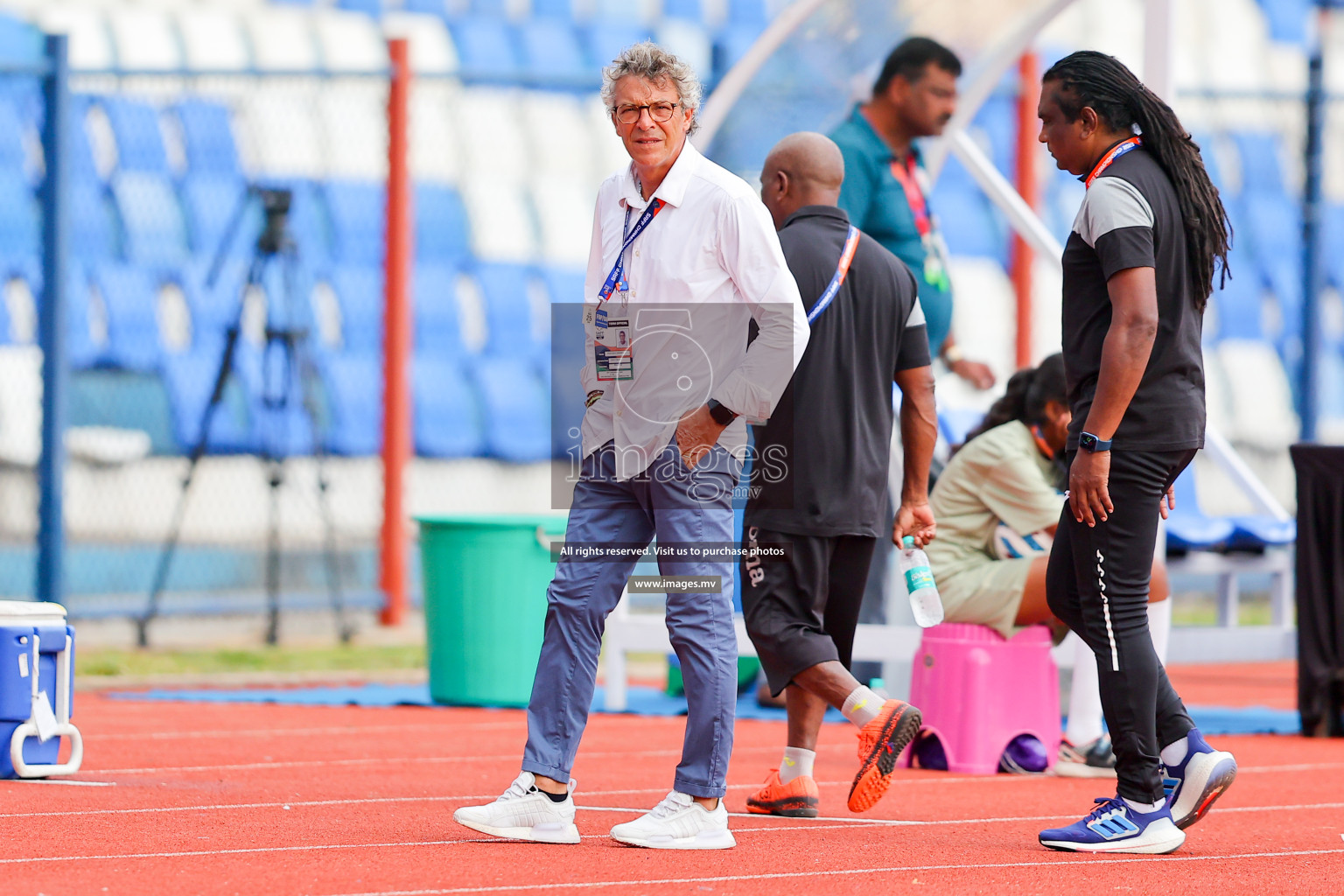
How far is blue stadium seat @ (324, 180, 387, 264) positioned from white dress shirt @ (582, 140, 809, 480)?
11.2 metres

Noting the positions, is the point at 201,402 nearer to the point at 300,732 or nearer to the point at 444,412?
the point at 444,412

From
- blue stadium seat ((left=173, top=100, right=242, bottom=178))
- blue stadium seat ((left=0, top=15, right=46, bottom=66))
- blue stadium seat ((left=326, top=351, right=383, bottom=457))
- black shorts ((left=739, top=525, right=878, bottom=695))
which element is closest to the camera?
black shorts ((left=739, top=525, right=878, bottom=695))

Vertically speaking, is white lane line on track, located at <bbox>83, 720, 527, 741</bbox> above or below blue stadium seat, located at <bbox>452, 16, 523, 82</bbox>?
below

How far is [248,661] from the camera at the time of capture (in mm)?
9180

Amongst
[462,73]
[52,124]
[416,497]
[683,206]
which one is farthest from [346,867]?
Answer: [416,497]

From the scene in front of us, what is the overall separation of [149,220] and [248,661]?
6020 millimetres

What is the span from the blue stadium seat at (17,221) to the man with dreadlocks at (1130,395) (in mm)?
10113

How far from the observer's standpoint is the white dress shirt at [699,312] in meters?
4.24

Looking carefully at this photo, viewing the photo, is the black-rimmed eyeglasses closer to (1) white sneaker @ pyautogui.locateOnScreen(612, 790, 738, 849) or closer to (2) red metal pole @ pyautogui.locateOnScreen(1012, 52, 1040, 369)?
(1) white sneaker @ pyautogui.locateOnScreen(612, 790, 738, 849)

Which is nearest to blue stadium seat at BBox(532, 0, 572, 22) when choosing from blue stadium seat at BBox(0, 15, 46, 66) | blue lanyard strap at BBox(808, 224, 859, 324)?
blue stadium seat at BBox(0, 15, 46, 66)

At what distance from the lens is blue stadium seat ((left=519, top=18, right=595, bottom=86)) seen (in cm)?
1764

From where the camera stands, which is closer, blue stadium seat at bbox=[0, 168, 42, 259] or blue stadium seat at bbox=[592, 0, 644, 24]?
blue stadium seat at bbox=[0, 168, 42, 259]

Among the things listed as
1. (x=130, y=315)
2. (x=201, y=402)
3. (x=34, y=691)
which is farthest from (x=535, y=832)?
(x=130, y=315)

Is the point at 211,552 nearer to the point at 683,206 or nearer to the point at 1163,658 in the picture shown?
the point at 1163,658
